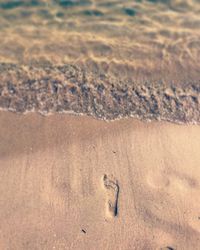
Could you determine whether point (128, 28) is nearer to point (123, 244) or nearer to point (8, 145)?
point (8, 145)

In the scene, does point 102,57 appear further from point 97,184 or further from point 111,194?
point 111,194

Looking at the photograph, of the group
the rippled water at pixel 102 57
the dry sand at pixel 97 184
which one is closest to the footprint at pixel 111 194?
the dry sand at pixel 97 184

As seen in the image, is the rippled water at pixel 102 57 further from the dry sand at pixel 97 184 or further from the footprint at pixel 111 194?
the footprint at pixel 111 194

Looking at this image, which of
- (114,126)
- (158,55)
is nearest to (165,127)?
(114,126)

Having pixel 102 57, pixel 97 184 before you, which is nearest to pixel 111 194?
pixel 97 184

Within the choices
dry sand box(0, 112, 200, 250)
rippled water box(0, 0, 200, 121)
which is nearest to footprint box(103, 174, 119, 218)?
dry sand box(0, 112, 200, 250)

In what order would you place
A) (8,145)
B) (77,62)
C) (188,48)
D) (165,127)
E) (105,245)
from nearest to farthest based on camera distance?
1. (105,245)
2. (8,145)
3. (165,127)
4. (77,62)
5. (188,48)

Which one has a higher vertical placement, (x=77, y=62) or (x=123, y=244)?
(x=77, y=62)

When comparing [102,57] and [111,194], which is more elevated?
[102,57]
